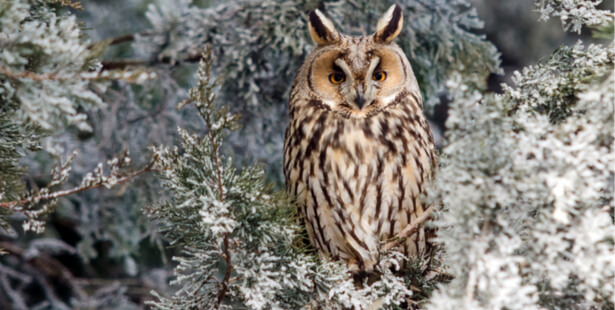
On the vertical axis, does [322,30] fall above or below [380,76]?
above

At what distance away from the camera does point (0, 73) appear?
895 millimetres

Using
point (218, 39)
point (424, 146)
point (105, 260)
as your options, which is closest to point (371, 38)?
point (424, 146)

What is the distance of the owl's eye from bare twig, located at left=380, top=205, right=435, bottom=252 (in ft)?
1.53

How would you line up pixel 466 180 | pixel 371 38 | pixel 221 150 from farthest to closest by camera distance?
pixel 221 150
pixel 371 38
pixel 466 180

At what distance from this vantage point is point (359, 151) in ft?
5.08

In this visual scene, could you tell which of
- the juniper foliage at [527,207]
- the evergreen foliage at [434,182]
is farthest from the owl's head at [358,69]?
the juniper foliage at [527,207]

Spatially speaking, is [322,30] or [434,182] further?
[322,30]

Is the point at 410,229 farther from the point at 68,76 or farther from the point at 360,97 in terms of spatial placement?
the point at 68,76

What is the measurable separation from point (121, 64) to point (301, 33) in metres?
0.91

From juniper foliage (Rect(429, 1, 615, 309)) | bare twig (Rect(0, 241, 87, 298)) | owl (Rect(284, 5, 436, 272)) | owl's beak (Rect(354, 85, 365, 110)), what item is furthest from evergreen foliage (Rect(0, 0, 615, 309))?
bare twig (Rect(0, 241, 87, 298))

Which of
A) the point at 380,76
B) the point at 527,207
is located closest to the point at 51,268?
the point at 380,76

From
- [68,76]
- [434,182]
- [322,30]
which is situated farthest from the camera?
[322,30]

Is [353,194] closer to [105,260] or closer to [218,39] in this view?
[218,39]

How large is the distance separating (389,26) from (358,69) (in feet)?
0.63
